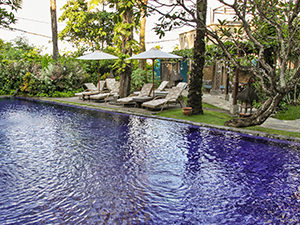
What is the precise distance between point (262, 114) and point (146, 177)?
16.2ft

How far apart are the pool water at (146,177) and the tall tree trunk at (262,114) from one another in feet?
2.15

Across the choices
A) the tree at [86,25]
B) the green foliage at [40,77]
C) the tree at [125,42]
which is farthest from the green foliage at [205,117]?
the tree at [86,25]

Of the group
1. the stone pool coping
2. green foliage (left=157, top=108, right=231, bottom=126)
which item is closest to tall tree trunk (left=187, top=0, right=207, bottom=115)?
green foliage (left=157, top=108, right=231, bottom=126)

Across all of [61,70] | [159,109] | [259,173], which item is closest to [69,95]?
[61,70]

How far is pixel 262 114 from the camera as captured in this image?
8320mm

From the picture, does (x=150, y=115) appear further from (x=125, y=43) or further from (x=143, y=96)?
(x=125, y=43)

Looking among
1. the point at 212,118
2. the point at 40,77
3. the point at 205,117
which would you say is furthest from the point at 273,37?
the point at 40,77

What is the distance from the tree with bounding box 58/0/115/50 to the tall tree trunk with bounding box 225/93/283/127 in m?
26.8

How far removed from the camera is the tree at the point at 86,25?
33103mm

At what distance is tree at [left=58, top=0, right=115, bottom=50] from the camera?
33.1 meters

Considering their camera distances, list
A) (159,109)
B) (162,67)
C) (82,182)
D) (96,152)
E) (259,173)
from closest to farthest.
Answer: (82,182) → (259,173) → (96,152) → (159,109) → (162,67)

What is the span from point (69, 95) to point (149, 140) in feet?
38.5

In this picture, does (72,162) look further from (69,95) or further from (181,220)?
(69,95)

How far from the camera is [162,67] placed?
22.7 meters
